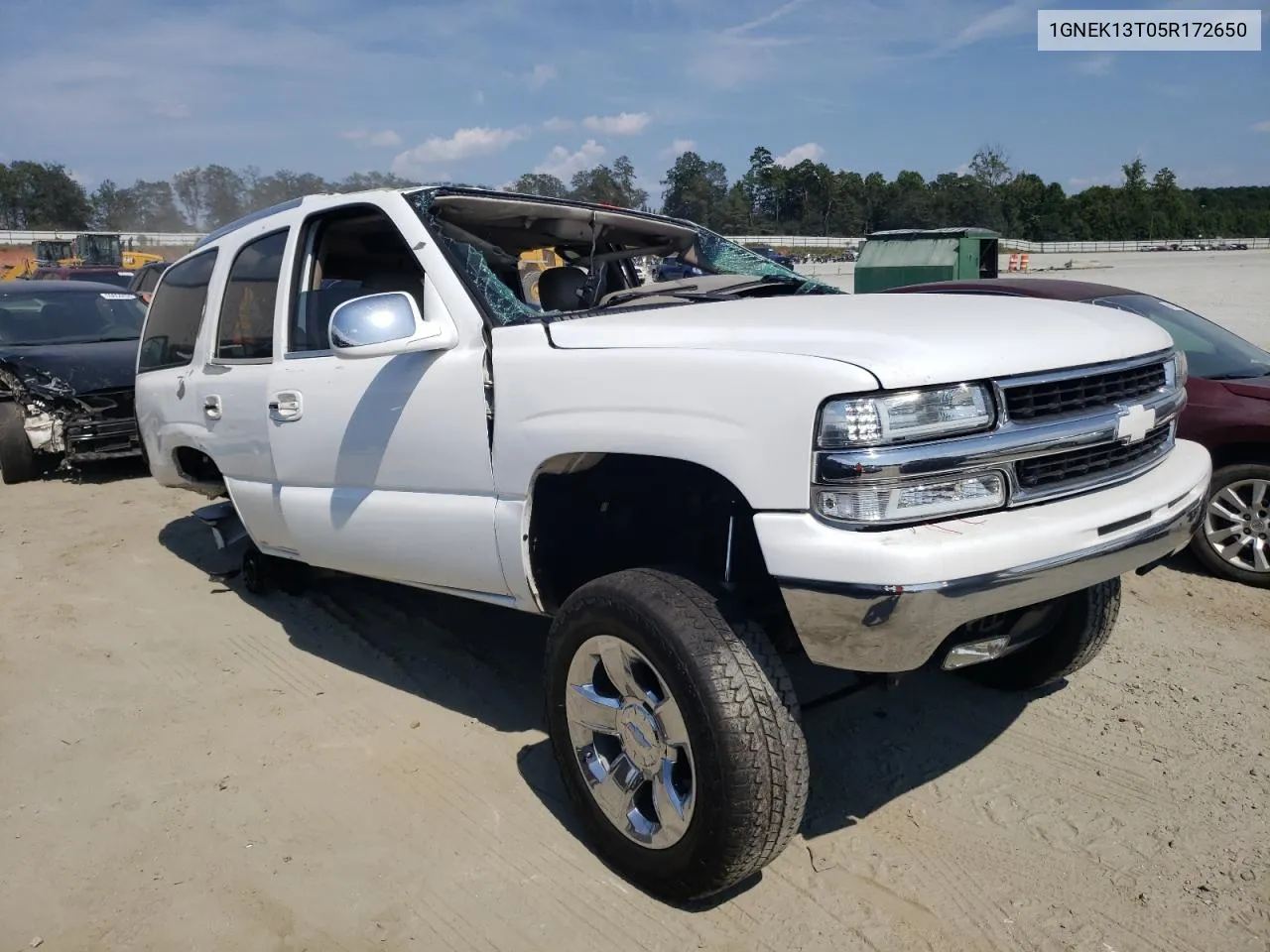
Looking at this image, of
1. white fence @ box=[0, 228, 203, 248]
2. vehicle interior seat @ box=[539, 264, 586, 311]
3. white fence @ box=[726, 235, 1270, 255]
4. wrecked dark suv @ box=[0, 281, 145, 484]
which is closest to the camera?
vehicle interior seat @ box=[539, 264, 586, 311]

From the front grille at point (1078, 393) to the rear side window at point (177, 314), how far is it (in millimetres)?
3813

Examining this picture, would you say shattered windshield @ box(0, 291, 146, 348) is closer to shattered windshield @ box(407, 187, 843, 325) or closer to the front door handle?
the front door handle

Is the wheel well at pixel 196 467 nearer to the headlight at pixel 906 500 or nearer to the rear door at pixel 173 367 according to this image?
the rear door at pixel 173 367

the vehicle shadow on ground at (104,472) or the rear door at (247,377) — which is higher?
the rear door at (247,377)

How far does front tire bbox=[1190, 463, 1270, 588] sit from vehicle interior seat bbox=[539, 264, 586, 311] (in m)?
3.56

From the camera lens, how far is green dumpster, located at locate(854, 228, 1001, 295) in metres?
16.4

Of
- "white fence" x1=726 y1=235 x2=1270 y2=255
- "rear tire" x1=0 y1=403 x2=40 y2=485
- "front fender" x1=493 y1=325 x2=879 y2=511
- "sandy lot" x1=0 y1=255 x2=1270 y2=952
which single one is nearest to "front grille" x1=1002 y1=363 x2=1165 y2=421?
"front fender" x1=493 y1=325 x2=879 y2=511

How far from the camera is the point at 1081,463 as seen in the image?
2.44 metres

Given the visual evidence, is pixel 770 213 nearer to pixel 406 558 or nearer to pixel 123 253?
pixel 123 253

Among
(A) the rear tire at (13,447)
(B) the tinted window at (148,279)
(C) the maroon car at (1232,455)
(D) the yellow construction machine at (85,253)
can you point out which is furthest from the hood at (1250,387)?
(D) the yellow construction machine at (85,253)

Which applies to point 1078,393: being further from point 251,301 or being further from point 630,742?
point 251,301

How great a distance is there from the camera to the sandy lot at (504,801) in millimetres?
2473

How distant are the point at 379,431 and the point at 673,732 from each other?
156 centimetres

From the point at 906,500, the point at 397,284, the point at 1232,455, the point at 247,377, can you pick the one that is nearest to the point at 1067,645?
the point at 906,500
